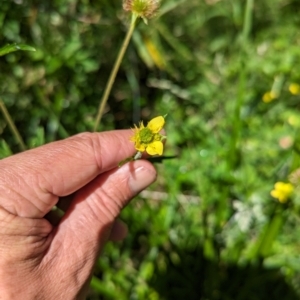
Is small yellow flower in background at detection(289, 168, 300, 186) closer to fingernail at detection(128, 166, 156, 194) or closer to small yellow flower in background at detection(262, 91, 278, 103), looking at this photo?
small yellow flower in background at detection(262, 91, 278, 103)

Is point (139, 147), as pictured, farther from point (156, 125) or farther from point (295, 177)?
point (295, 177)

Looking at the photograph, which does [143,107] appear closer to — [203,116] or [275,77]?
[203,116]

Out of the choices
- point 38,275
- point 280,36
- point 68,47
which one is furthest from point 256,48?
point 38,275

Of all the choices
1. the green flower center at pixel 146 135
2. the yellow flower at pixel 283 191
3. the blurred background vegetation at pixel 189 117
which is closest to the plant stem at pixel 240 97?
the blurred background vegetation at pixel 189 117

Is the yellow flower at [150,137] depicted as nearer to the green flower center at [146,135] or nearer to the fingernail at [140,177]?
the green flower center at [146,135]

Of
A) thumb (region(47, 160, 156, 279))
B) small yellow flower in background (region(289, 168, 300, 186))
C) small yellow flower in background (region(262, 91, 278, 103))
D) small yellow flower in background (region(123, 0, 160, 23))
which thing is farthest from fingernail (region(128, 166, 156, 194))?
small yellow flower in background (region(262, 91, 278, 103))

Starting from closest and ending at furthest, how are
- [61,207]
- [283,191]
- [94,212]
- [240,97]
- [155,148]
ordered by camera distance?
1. [155,148]
2. [94,212]
3. [61,207]
4. [240,97]
5. [283,191]

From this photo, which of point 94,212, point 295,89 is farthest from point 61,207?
point 295,89
